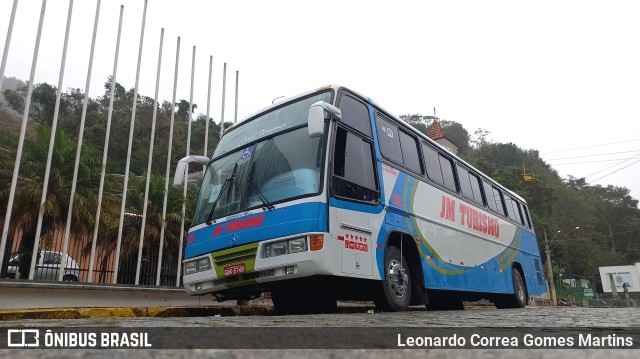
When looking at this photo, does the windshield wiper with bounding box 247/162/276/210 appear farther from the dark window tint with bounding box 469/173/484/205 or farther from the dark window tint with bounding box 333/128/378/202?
the dark window tint with bounding box 469/173/484/205

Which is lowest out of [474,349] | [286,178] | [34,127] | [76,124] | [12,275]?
[474,349]

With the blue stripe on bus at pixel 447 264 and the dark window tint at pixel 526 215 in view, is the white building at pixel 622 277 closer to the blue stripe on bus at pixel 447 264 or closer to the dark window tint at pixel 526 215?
the dark window tint at pixel 526 215

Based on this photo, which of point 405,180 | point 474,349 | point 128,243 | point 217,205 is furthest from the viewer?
point 128,243

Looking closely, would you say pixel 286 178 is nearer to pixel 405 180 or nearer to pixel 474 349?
pixel 405 180

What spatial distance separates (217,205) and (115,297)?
6346mm

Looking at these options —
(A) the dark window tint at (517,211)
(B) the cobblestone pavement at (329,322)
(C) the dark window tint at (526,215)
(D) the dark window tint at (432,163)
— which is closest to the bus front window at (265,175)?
(B) the cobblestone pavement at (329,322)

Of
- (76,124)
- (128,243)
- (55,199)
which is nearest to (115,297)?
(55,199)

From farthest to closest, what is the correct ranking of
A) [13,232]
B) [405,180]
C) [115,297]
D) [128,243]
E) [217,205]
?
[128,243]
[13,232]
[115,297]
[405,180]
[217,205]

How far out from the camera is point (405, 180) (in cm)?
721

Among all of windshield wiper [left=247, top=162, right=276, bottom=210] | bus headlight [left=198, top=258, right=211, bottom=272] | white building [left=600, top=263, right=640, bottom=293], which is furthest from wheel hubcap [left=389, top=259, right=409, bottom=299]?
white building [left=600, top=263, right=640, bottom=293]

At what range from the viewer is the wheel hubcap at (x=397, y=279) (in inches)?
247

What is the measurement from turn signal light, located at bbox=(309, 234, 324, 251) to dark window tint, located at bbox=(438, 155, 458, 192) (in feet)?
13.9

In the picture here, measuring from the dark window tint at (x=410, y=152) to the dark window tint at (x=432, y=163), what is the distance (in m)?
0.31

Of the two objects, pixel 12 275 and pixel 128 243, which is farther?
pixel 128 243
